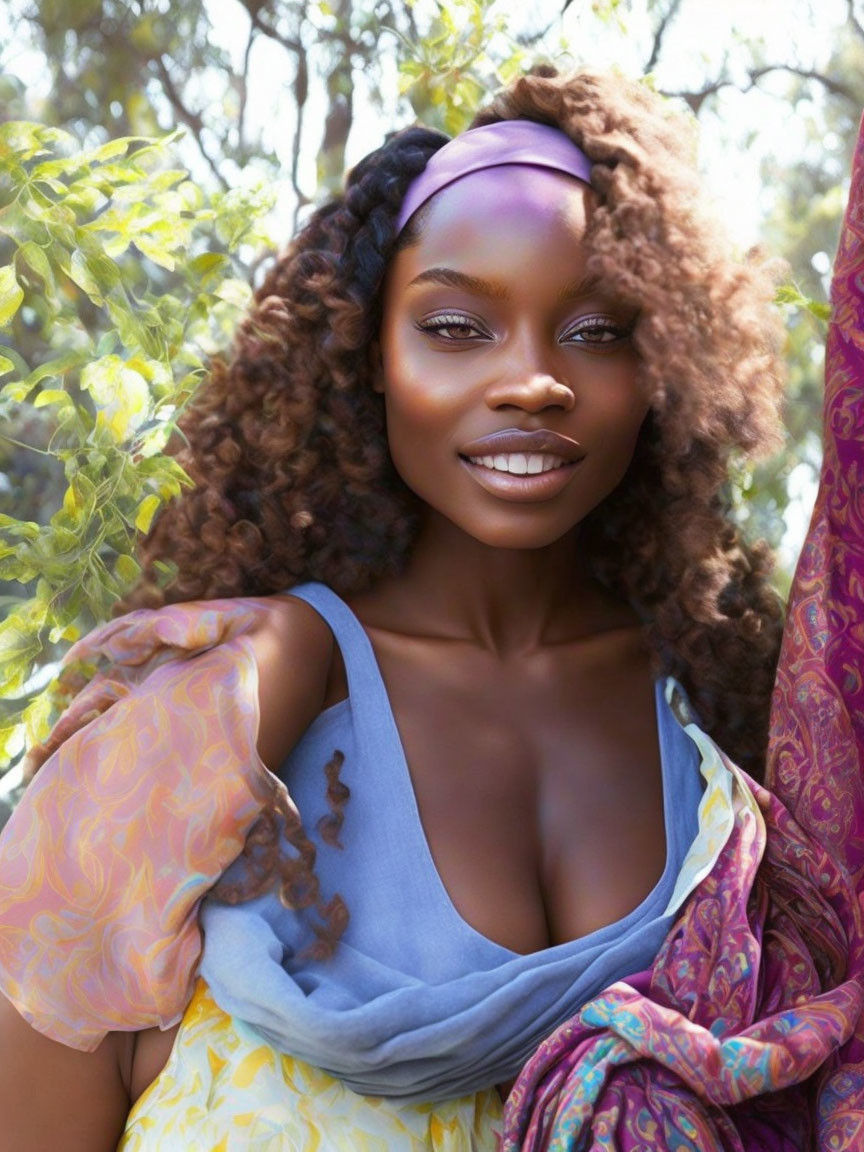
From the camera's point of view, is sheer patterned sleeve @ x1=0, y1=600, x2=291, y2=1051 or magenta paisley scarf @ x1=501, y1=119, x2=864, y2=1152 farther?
sheer patterned sleeve @ x1=0, y1=600, x2=291, y2=1051

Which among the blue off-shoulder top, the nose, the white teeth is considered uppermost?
the nose

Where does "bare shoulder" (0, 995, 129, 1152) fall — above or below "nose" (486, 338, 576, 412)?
below

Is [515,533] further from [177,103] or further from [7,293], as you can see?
[177,103]

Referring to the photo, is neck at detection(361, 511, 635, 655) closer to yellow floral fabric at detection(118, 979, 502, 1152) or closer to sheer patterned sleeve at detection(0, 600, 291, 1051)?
sheer patterned sleeve at detection(0, 600, 291, 1051)

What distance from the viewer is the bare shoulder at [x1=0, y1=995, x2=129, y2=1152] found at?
1.53 metres

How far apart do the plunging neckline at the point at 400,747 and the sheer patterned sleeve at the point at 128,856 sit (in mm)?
138

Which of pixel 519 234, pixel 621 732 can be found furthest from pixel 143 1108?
pixel 519 234

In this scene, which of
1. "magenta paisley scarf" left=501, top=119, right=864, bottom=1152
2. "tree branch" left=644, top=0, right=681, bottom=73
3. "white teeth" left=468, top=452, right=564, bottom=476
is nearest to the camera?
"magenta paisley scarf" left=501, top=119, right=864, bottom=1152

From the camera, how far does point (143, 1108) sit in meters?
1.56

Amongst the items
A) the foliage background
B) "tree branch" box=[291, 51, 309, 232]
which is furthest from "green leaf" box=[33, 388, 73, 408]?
"tree branch" box=[291, 51, 309, 232]

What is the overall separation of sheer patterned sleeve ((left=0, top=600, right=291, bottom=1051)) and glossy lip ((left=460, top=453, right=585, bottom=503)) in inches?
11.8

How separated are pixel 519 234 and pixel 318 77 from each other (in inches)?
67.1

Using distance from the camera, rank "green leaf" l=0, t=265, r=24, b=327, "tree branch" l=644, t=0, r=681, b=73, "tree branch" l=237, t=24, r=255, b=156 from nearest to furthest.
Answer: "green leaf" l=0, t=265, r=24, b=327 → "tree branch" l=644, t=0, r=681, b=73 → "tree branch" l=237, t=24, r=255, b=156

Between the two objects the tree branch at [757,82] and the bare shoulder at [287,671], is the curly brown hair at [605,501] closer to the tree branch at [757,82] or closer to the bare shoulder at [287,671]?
the bare shoulder at [287,671]
